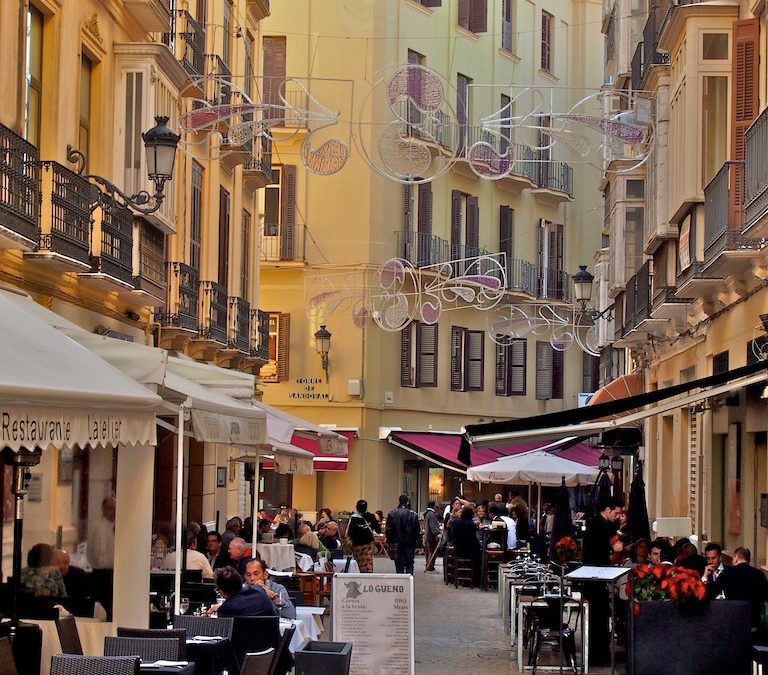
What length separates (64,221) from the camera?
1741 cm

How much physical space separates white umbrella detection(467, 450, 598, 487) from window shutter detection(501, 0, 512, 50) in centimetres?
1976

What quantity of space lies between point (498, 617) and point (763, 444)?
20.4ft

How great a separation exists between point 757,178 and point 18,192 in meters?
7.33

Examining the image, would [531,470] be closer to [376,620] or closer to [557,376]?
[376,620]

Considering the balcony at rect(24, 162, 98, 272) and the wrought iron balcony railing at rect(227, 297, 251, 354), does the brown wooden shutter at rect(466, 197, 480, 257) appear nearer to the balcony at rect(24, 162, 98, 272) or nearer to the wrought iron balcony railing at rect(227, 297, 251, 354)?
the wrought iron balcony railing at rect(227, 297, 251, 354)

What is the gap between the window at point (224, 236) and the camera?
30016mm

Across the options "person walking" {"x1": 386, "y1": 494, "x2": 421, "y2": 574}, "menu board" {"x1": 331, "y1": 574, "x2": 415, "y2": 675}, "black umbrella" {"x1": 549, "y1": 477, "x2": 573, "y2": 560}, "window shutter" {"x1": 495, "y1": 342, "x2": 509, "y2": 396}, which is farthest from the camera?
"window shutter" {"x1": 495, "y1": 342, "x2": 509, "y2": 396}

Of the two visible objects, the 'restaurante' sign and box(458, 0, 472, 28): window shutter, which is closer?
the 'restaurante' sign

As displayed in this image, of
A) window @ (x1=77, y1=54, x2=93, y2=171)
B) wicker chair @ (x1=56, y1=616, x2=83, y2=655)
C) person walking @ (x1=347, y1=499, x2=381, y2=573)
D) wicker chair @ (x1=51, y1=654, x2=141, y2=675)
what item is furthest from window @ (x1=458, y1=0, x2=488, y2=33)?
wicker chair @ (x1=51, y1=654, x2=141, y2=675)

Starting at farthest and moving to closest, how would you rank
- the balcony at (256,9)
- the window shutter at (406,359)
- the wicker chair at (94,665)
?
the window shutter at (406,359) < the balcony at (256,9) < the wicker chair at (94,665)

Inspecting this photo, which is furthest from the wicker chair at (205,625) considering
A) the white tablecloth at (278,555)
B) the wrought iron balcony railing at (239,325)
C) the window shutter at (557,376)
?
the window shutter at (557,376)

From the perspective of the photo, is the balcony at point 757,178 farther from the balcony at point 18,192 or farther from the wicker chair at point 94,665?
the wicker chair at point 94,665

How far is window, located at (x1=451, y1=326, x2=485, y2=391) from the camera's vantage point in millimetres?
45312

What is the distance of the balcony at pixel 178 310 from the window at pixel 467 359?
19860mm
